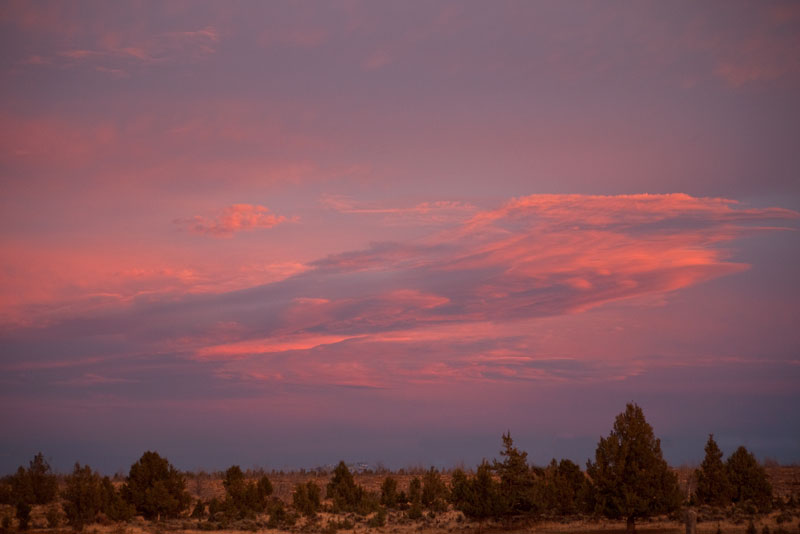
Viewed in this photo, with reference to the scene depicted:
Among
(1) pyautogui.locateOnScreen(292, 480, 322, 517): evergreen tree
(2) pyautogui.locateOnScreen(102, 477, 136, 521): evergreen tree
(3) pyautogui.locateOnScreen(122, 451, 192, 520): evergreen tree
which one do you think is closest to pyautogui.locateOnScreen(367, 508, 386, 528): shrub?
(1) pyautogui.locateOnScreen(292, 480, 322, 517): evergreen tree

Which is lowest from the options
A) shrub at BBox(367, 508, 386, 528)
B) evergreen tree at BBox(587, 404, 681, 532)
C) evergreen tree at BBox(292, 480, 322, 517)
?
shrub at BBox(367, 508, 386, 528)

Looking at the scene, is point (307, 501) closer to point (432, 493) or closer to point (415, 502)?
point (415, 502)

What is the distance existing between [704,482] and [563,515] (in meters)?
9.74

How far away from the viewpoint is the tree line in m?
36.4

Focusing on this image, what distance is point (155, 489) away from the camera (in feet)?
164

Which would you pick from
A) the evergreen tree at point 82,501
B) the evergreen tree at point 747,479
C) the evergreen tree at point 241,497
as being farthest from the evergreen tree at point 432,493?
the evergreen tree at point 82,501

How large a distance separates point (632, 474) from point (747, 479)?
15645 mm

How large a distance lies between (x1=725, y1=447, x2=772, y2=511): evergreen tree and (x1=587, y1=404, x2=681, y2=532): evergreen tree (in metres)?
13.4

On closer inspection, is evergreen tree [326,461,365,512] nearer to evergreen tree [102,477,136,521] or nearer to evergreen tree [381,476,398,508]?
evergreen tree [381,476,398,508]

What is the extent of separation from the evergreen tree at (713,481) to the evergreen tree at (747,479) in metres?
0.55

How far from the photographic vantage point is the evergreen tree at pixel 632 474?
3572 cm

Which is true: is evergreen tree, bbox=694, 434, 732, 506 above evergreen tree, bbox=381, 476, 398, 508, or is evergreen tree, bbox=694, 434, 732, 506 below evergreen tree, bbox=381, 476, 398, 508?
above

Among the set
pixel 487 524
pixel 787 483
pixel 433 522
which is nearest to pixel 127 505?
pixel 433 522

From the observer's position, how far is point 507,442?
4303cm
